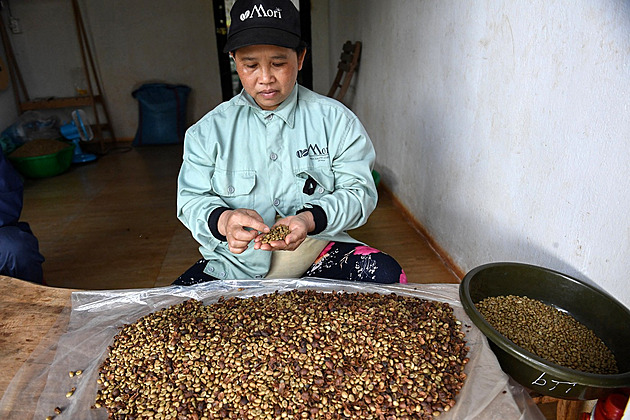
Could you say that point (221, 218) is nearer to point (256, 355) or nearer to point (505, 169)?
point (256, 355)

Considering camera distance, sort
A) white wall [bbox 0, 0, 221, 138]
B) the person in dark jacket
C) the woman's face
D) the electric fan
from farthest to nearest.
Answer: white wall [bbox 0, 0, 221, 138]
the electric fan
the person in dark jacket
the woman's face

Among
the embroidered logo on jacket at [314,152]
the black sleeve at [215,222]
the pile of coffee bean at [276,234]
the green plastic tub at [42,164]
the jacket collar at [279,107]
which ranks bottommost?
the green plastic tub at [42,164]

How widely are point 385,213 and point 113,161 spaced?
3.44m

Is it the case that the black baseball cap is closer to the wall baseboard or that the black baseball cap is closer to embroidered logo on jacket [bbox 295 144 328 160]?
embroidered logo on jacket [bbox 295 144 328 160]

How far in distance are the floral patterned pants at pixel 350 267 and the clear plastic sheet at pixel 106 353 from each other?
10 centimetres

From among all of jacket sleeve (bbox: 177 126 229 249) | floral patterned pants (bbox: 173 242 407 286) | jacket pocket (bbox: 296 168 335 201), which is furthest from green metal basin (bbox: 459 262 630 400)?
jacket sleeve (bbox: 177 126 229 249)

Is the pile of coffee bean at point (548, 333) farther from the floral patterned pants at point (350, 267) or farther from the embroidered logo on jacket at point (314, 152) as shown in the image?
the embroidered logo on jacket at point (314, 152)

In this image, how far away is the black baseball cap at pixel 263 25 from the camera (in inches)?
51.1

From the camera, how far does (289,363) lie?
1030 mm

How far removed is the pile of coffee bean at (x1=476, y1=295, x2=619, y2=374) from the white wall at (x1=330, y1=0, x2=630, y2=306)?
170mm

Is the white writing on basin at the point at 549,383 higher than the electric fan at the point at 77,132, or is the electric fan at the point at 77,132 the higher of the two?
the white writing on basin at the point at 549,383

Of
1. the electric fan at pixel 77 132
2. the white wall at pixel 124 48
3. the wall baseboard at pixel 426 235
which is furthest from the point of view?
the white wall at pixel 124 48

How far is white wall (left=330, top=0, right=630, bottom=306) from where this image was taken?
1221 mm

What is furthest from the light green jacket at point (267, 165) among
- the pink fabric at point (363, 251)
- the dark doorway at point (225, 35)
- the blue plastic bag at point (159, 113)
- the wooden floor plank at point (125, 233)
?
the blue plastic bag at point (159, 113)
